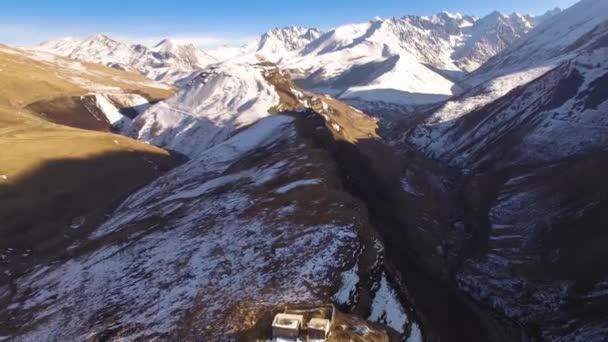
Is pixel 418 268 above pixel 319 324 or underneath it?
underneath

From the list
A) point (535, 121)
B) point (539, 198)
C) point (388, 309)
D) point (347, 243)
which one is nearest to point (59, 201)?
point (347, 243)

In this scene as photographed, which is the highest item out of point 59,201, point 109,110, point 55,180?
point 109,110

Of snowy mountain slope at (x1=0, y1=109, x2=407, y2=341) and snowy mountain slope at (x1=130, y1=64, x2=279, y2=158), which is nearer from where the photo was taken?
snowy mountain slope at (x1=0, y1=109, x2=407, y2=341)

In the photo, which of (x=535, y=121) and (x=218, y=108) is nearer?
(x=535, y=121)

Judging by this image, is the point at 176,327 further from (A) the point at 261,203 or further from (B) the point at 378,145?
(B) the point at 378,145

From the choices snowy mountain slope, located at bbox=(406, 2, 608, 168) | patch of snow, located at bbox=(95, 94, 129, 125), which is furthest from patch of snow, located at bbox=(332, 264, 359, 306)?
patch of snow, located at bbox=(95, 94, 129, 125)

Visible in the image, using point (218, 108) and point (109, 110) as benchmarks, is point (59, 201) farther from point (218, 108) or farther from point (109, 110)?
point (109, 110)

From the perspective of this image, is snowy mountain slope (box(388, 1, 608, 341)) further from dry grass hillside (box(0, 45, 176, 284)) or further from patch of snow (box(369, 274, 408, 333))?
dry grass hillside (box(0, 45, 176, 284))
